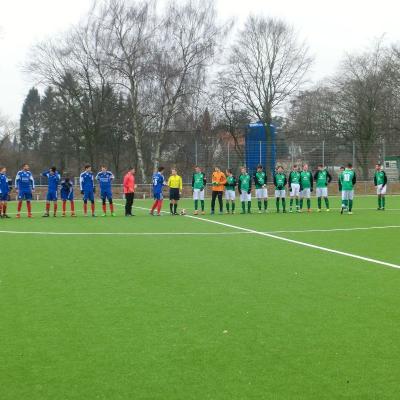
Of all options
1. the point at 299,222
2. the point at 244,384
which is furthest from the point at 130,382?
the point at 299,222

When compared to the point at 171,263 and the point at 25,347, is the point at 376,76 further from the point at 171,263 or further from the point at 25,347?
the point at 25,347

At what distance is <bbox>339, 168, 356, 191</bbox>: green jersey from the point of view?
24183 mm

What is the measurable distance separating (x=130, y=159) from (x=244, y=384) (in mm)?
56493

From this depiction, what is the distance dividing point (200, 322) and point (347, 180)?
62.8 ft

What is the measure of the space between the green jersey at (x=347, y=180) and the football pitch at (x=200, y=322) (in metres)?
11.3

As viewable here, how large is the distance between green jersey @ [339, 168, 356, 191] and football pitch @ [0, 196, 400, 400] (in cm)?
1133

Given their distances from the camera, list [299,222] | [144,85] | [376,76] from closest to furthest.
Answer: [299,222], [144,85], [376,76]

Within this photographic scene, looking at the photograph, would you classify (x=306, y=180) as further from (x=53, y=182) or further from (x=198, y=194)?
(x=53, y=182)

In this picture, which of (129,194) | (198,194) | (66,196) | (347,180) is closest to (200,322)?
(129,194)

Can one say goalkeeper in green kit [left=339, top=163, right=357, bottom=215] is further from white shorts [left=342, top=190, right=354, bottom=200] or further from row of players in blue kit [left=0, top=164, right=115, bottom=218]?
row of players in blue kit [left=0, top=164, right=115, bottom=218]

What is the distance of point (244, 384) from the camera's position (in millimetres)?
4520

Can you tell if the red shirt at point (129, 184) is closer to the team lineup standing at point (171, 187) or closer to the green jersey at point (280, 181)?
the team lineup standing at point (171, 187)

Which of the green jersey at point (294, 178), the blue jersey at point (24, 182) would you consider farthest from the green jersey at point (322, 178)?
the blue jersey at point (24, 182)

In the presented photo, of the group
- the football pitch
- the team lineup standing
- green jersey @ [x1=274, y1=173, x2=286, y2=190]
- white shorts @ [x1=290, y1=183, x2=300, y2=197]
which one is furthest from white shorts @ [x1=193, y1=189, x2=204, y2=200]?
the football pitch
